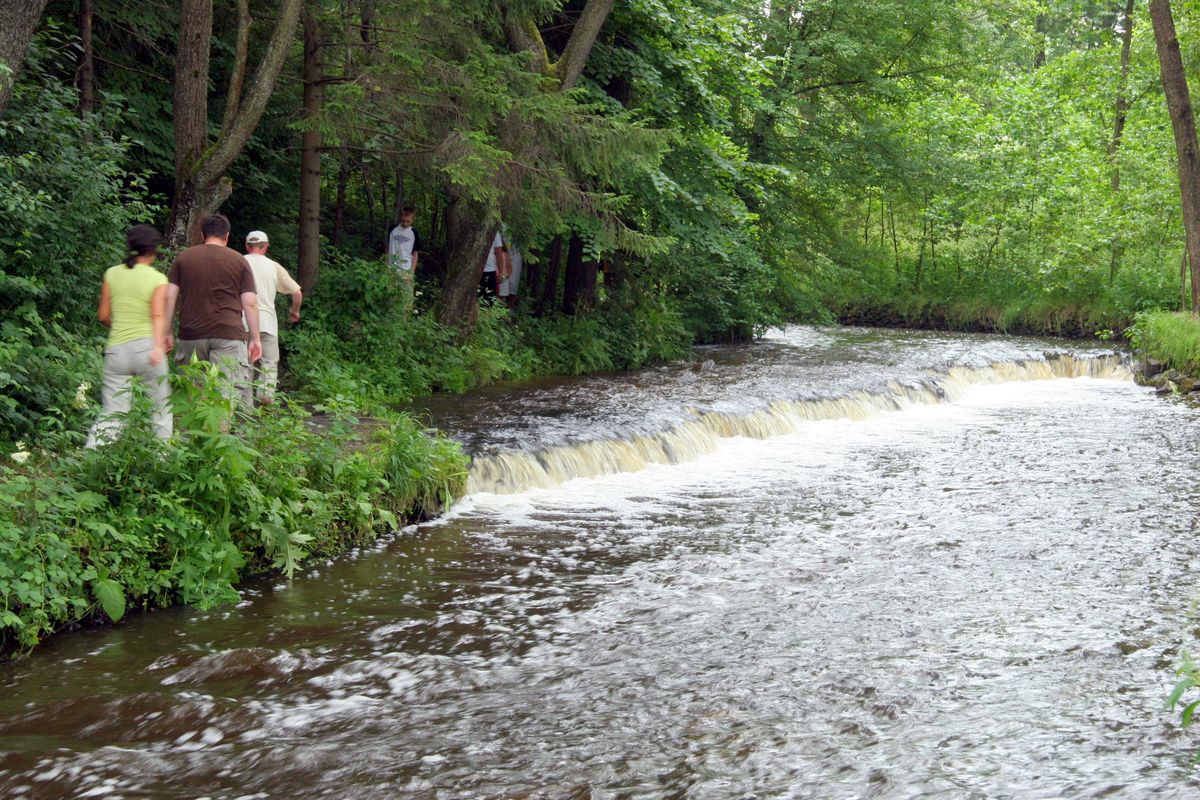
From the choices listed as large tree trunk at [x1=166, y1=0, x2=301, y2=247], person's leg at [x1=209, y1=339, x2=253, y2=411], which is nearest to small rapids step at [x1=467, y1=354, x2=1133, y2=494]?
person's leg at [x1=209, y1=339, x2=253, y2=411]

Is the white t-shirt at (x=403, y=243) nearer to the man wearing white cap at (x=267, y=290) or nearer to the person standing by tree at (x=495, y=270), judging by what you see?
the person standing by tree at (x=495, y=270)

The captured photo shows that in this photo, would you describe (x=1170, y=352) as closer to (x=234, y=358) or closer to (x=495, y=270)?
(x=495, y=270)

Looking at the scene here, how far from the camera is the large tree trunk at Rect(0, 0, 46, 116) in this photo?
932cm

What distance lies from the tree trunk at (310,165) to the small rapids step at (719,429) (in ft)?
16.9

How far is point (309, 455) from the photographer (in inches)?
364

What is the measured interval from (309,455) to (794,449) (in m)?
7.52

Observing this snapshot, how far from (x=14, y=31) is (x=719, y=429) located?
9.53m

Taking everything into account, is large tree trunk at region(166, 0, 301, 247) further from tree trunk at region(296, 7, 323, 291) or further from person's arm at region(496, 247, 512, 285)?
person's arm at region(496, 247, 512, 285)

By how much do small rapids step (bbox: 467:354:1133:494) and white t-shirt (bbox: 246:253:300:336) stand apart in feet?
8.16

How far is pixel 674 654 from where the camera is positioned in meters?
7.00

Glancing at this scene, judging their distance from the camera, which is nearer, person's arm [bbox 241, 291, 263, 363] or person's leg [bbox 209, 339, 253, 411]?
person's leg [bbox 209, 339, 253, 411]

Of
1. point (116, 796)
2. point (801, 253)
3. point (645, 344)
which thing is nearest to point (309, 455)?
point (116, 796)

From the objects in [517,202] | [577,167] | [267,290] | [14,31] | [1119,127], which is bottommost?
[267,290]

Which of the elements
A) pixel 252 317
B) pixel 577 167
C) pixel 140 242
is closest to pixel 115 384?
pixel 140 242
